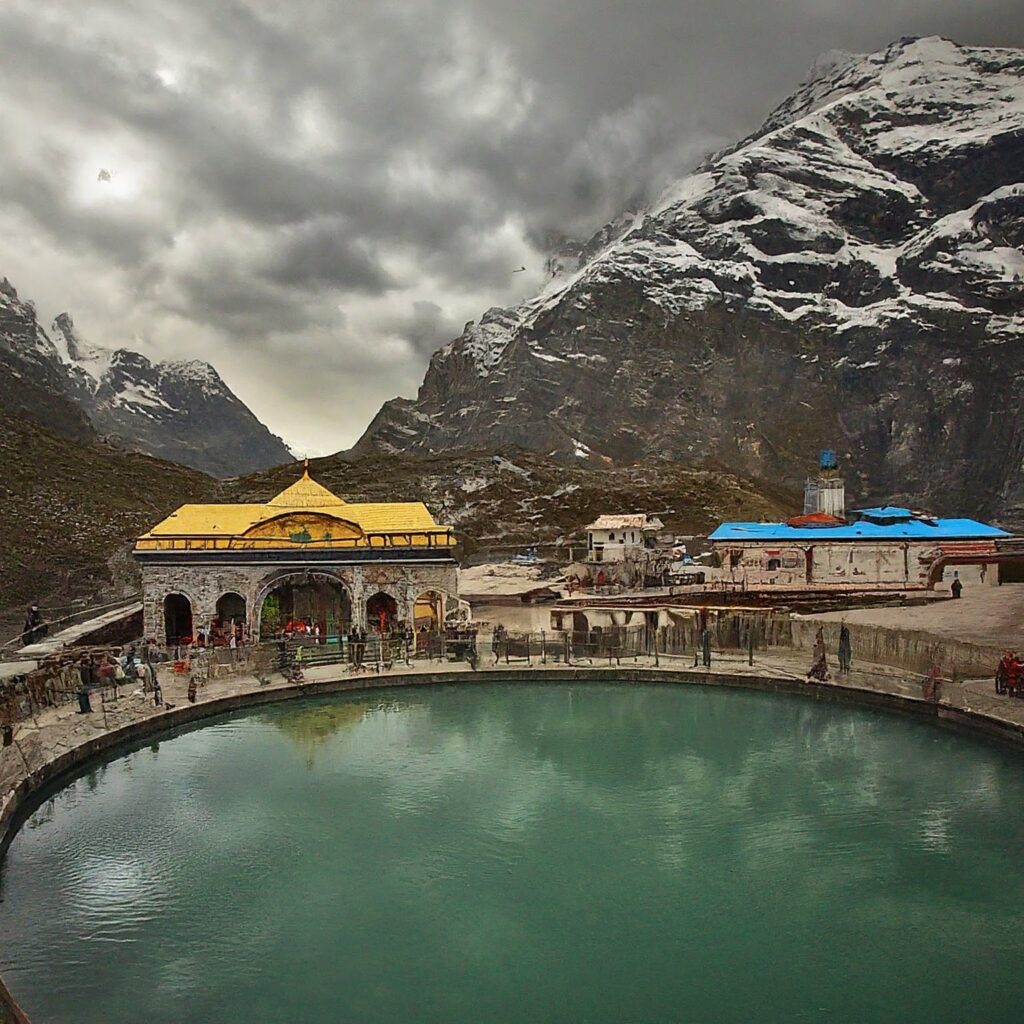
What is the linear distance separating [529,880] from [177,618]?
22.4 m

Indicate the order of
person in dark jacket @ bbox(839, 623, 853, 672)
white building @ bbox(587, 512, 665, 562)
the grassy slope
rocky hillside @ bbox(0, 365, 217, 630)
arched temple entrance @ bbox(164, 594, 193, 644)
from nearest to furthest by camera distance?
person in dark jacket @ bbox(839, 623, 853, 672) → arched temple entrance @ bbox(164, 594, 193, 644) → rocky hillside @ bbox(0, 365, 217, 630) → the grassy slope → white building @ bbox(587, 512, 665, 562)

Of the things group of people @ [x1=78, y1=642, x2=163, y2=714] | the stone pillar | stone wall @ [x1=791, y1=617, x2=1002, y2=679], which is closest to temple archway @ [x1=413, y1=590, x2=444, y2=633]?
the stone pillar

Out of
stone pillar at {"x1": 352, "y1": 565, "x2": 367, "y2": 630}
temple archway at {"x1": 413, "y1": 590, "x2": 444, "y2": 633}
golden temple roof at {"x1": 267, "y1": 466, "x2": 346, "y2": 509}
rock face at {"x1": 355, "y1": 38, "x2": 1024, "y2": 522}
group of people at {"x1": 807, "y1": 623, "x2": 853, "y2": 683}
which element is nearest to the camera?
group of people at {"x1": 807, "y1": 623, "x2": 853, "y2": 683}

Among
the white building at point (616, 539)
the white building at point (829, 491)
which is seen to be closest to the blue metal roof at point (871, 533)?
the white building at point (616, 539)

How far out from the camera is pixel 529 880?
1545 cm

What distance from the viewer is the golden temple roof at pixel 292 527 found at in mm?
32625

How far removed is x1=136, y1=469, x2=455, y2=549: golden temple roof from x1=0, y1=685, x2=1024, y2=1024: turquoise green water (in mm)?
9899

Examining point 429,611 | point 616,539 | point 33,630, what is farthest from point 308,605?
point 616,539

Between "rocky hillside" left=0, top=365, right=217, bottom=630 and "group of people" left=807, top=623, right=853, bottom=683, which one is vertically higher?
"rocky hillside" left=0, top=365, right=217, bottom=630

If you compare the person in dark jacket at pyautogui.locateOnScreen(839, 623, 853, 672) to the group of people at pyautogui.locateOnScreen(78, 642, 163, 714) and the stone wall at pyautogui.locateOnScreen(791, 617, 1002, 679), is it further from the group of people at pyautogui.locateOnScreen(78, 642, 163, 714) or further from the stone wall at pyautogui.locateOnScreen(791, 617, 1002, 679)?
the group of people at pyautogui.locateOnScreen(78, 642, 163, 714)

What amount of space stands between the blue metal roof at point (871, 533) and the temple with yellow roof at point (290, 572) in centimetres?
2181

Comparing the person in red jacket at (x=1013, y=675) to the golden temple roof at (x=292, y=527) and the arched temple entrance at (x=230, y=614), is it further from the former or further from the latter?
the arched temple entrance at (x=230, y=614)

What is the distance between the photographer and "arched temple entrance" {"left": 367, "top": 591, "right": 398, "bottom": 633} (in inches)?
1318

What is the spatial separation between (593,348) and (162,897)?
615ft
